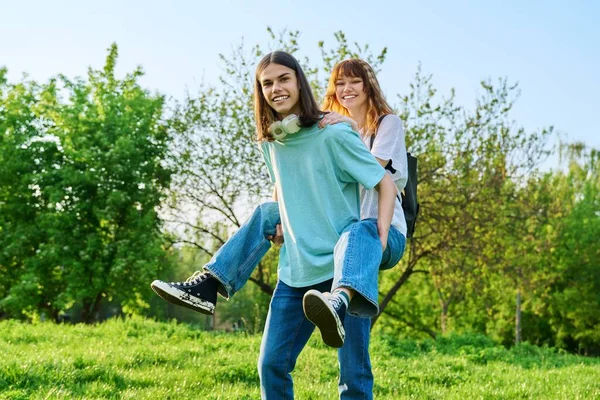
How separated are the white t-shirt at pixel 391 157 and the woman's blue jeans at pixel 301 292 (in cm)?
16

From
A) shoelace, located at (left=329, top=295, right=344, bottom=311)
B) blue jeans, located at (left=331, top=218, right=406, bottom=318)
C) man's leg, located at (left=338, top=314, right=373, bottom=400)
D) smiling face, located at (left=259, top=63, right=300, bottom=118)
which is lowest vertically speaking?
man's leg, located at (left=338, top=314, right=373, bottom=400)

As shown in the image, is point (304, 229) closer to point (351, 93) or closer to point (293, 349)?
point (293, 349)

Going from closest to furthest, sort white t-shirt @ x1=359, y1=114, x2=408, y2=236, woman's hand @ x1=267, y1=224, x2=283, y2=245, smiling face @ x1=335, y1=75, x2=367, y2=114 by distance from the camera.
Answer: white t-shirt @ x1=359, y1=114, x2=408, y2=236 < woman's hand @ x1=267, y1=224, x2=283, y2=245 < smiling face @ x1=335, y1=75, x2=367, y2=114

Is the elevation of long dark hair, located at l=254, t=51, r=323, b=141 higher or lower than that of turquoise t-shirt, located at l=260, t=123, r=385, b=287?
higher

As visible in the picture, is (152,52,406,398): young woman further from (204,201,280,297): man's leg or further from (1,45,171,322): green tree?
(1,45,171,322): green tree

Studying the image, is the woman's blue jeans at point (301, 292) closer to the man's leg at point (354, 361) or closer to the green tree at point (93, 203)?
the man's leg at point (354, 361)

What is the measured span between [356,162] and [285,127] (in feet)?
1.35

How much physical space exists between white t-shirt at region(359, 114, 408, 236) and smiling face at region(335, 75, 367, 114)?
11.3 inches

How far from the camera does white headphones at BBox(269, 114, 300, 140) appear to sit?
329 cm

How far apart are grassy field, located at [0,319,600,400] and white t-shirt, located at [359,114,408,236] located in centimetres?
237

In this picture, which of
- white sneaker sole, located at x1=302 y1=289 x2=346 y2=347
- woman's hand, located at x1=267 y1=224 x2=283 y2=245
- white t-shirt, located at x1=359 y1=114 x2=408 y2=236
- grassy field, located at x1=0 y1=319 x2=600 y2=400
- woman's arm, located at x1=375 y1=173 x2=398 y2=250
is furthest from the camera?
grassy field, located at x1=0 y1=319 x2=600 y2=400

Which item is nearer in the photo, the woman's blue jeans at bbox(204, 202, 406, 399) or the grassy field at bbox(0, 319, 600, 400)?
the woman's blue jeans at bbox(204, 202, 406, 399)

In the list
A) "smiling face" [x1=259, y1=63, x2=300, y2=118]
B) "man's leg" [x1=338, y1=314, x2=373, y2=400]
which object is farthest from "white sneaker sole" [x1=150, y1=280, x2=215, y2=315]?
"smiling face" [x1=259, y1=63, x2=300, y2=118]

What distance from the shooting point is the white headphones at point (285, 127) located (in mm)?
3285
